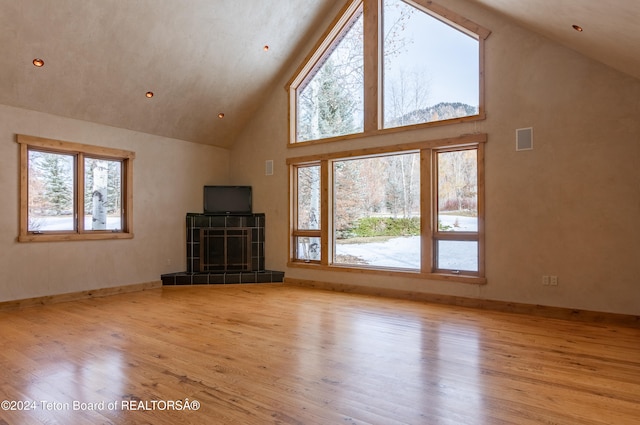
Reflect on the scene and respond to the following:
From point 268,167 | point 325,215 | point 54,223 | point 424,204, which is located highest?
point 268,167

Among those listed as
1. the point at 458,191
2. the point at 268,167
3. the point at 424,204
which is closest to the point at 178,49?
the point at 268,167

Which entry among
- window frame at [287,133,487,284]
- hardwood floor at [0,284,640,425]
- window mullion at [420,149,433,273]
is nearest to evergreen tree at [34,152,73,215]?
hardwood floor at [0,284,640,425]

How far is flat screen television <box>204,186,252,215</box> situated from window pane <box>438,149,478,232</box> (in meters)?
3.68

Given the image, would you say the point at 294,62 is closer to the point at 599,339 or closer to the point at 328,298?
the point at 328,298

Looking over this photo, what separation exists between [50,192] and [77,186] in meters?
0.35

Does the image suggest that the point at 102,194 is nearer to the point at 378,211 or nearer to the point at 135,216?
the point at 135,216

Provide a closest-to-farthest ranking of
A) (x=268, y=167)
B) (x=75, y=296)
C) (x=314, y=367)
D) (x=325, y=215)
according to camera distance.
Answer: (x=314, y=367) < (x=75, y=296) < (x=325, y=215) < (x=268, y=167)

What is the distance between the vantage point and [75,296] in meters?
5.56

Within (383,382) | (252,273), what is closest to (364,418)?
(383,382)

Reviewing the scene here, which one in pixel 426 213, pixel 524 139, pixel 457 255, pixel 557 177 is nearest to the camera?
pixel 557 177

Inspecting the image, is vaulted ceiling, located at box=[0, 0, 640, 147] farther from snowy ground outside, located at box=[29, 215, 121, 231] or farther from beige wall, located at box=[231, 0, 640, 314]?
snowy ground outside, located at box=[29, 215, 121, 231]

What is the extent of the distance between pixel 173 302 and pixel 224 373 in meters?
2.91

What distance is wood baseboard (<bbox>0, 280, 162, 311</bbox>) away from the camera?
16.3 feet

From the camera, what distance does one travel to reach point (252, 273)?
6941mm
